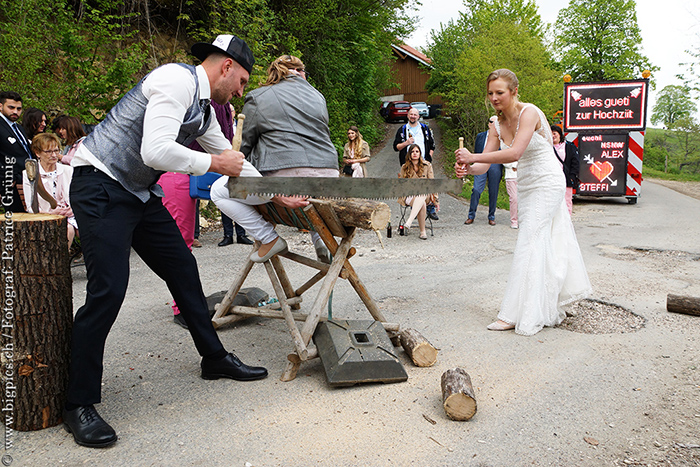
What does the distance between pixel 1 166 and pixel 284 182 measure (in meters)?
4.52

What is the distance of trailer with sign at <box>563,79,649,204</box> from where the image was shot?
1365 centimetres

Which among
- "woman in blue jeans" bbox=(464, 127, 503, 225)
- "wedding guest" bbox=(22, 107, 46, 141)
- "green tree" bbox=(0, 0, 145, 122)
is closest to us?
"wedding guest" bbox=(22, 107, 46, 141)

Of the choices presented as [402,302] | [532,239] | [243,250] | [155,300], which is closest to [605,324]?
Answer: [532,239]

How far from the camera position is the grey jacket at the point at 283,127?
3898 millimetres

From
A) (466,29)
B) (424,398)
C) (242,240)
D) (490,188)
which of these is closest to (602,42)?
(466,29)

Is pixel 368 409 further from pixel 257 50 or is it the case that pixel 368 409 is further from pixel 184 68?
pixel 257 50

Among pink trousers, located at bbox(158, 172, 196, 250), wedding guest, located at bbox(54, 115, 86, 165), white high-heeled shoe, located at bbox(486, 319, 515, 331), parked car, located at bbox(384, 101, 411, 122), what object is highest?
parked car, located at bbox(384, 101, 411, 122)

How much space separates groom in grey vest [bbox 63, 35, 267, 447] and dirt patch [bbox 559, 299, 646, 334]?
333 centimetres

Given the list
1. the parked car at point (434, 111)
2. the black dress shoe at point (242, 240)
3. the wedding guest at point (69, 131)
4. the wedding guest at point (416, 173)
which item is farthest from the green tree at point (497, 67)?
the wedding guest at point (69, 131)

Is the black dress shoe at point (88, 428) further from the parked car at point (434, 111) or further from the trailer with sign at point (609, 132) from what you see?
the parked car at point (434, 111)

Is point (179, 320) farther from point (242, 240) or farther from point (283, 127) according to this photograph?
point (242, 240)

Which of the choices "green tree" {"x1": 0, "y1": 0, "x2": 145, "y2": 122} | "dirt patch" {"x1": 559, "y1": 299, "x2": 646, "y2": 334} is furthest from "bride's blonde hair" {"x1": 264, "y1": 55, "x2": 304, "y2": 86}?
"green tree" {"x1": 0, "y1": 0, "x2": 145, "y2": 122}

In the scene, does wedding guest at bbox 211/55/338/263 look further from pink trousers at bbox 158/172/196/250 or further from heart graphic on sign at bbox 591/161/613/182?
heart graphic on sign at bbox 591/161/613/182

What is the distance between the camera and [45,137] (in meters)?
6.27
